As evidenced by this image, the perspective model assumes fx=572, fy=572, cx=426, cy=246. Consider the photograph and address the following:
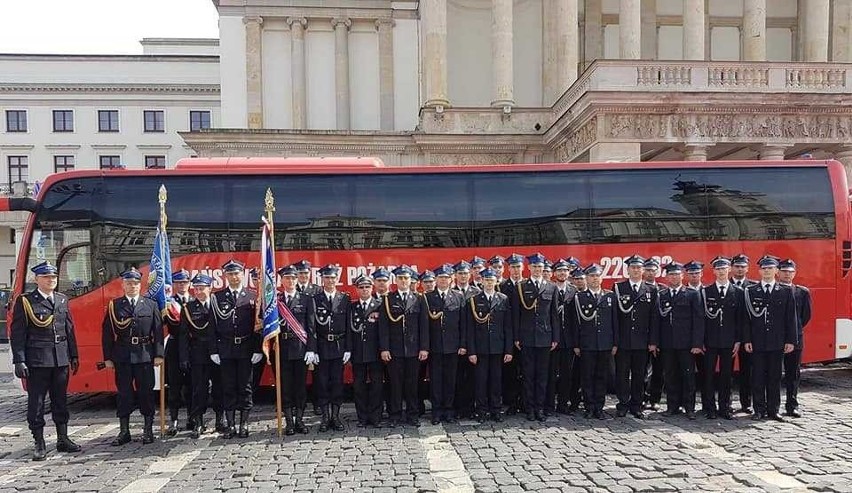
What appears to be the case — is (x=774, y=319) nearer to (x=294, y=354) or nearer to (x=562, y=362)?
(x=562, y=362)

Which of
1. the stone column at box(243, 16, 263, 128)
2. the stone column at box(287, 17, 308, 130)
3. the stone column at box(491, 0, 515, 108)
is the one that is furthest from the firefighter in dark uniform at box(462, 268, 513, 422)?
the stone column at box(243, 16, 263, 128)

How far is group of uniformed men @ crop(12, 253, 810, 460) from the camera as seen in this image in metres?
6.71

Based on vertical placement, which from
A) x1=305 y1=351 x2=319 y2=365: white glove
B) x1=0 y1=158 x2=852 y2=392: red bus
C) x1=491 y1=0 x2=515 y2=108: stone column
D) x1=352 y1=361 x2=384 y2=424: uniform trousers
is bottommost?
x1=352 y1=361 x2=384 y2=424: uniform trousers

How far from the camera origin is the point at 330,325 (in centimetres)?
684

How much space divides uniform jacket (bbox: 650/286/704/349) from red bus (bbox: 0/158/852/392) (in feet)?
4.00

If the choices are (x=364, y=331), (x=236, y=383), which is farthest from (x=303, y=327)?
(x=236, y=383)

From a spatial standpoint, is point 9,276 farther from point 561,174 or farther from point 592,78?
point 561,174

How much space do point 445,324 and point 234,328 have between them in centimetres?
249

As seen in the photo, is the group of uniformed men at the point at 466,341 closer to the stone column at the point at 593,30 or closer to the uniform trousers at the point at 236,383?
the uniform trousers at the point at 236,383

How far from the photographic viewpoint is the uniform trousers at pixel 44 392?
621 centimetres

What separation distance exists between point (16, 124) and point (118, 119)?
775 centimetres

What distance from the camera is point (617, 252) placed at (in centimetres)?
827

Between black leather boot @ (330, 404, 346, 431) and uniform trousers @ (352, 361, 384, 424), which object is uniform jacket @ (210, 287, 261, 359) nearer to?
black leather boot @ (330, 404, 346, 431)

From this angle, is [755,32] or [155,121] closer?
[755,32]
